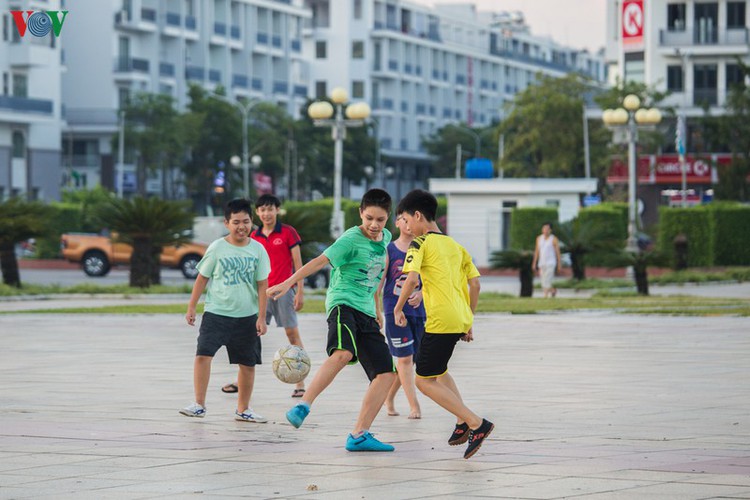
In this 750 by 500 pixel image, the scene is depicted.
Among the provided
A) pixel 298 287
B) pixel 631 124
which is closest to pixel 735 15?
pixel 631 124

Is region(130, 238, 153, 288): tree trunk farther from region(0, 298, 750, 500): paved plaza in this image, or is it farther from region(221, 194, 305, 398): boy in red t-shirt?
region(221, 194, 305, 398): boy in red t-shirt

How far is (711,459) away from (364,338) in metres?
2.42

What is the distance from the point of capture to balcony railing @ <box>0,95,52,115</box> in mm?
80750

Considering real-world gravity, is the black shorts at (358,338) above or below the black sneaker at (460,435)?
above

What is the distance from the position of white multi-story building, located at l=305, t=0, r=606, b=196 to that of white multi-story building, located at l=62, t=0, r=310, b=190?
539 inches

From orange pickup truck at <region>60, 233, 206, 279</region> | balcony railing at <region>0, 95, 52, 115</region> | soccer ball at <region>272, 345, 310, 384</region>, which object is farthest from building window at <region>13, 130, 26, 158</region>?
soccer ball at <region>272, 345, 310, 384</region>

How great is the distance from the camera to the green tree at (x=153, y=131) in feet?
270

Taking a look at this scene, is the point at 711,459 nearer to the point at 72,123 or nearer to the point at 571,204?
the point at 571,204

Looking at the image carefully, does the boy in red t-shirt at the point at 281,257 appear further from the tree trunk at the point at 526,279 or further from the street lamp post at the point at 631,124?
the street lamp post at the point at 631,124

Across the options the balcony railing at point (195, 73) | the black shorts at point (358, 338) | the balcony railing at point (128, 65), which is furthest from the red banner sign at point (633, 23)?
the black shorts at point (358, 338)

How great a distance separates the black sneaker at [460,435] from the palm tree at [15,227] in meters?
25.5

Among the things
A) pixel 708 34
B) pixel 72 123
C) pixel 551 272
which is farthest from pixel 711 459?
pixel 72 123

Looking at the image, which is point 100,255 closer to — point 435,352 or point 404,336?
point 404,336

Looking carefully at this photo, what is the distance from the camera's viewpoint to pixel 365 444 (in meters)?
9.48
